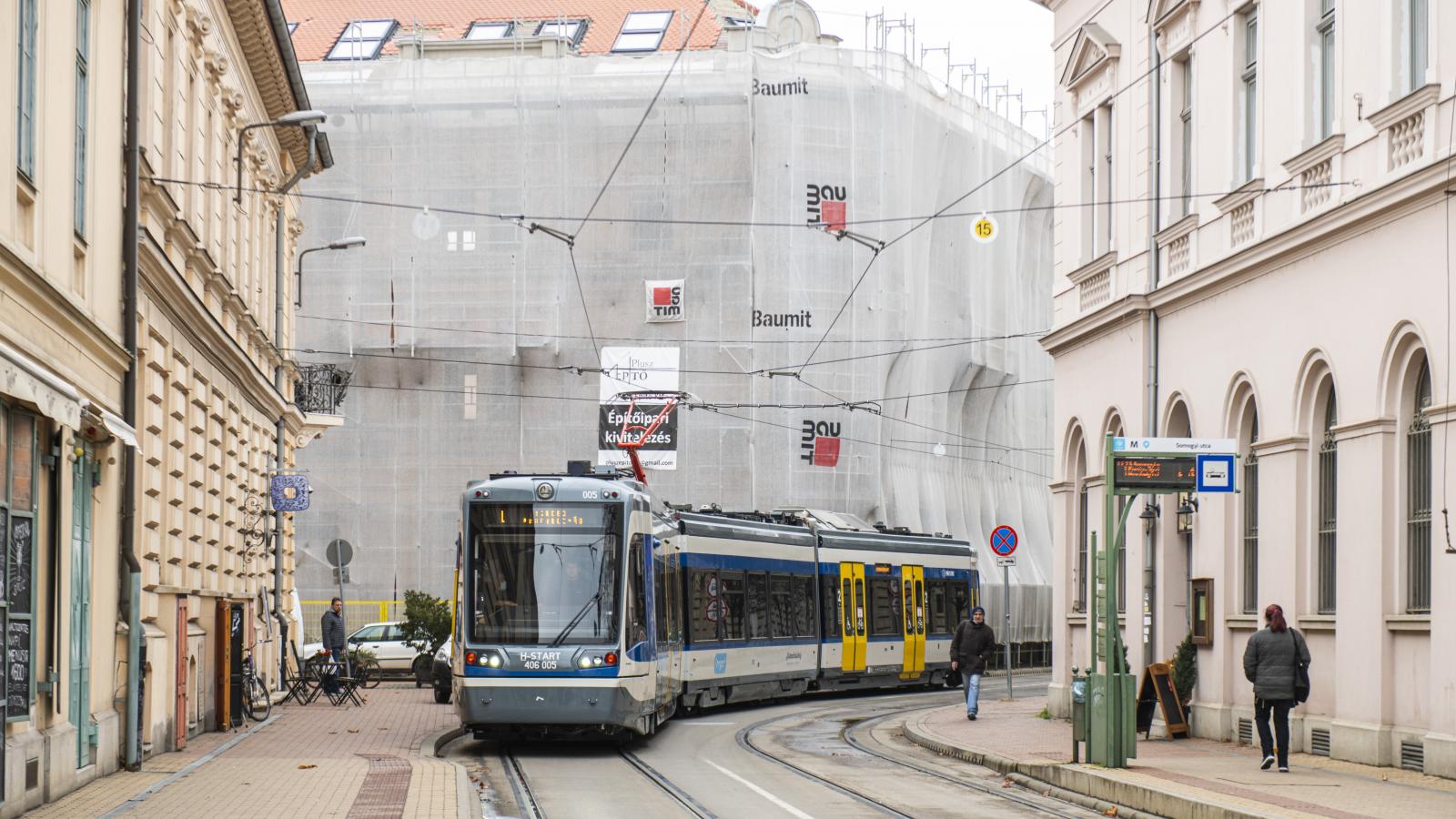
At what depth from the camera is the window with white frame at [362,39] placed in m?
48.9

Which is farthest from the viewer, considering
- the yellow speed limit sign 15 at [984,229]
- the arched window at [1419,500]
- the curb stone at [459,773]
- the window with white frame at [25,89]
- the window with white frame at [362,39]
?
the window with white frame at [362,39]

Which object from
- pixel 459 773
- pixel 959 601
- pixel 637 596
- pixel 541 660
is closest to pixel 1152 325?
pixel 637 596

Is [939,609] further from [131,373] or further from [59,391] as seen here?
[59,391]

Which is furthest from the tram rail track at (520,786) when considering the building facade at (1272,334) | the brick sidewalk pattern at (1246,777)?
the building facade at (1272,334)

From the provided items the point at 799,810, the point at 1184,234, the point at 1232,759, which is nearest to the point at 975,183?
the point at 1184,234

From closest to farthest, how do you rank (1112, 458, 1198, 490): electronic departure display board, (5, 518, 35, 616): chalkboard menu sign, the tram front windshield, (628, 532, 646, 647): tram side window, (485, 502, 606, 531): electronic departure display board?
1. (5, 518, 35, 616): chalkboard menu sign
2. (1112, 458, 1198, 490): electronic departure display board
3. the tram front windshield
4. (485, 502, 606, 531): electronic departure display board
5. (628, 532, 646, 647): tram side window

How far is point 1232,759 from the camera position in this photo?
63.7 feet

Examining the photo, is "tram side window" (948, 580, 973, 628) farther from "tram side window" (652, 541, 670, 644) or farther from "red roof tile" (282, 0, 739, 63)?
"red roof tile" (282, 0, 739, 63)

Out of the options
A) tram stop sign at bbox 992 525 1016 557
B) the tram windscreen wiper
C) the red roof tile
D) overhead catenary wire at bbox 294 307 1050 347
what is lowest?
the tram windscreen wiper

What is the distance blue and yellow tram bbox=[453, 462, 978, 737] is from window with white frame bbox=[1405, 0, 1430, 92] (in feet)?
29.2

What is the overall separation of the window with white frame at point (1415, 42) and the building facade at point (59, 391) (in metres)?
11.5

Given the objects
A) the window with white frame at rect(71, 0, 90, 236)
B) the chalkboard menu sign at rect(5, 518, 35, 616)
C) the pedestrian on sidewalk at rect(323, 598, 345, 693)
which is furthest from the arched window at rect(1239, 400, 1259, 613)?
the pedestrian on sidewalk at rect(323, 598, 345, 693)

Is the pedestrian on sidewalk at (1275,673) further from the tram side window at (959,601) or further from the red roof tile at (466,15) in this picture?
the red roof tile at (466,15)

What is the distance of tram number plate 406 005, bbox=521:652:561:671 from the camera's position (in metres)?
20.4
